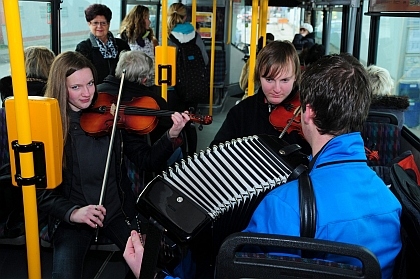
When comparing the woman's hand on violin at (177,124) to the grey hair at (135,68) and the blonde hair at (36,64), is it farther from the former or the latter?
the blonde hair at (36,64)

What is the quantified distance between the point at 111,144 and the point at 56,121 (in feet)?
2.73

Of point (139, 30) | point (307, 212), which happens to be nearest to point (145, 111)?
point (307, 212)

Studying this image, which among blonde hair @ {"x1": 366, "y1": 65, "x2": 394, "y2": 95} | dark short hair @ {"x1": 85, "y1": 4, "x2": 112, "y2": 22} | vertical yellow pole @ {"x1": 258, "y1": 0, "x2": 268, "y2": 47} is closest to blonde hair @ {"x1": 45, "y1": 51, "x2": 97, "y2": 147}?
dark short hair @ {"x1": 85, "y1": 4, "x2": 112, "y2": 22}

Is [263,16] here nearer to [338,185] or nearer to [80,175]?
[80,175]

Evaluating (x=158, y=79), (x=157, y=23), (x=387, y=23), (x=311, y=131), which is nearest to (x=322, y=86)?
(x=311, y=131)

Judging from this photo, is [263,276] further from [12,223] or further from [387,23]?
[387,23]

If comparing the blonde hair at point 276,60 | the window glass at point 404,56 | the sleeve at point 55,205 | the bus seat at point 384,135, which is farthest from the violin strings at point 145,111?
the window glass at point 404,56

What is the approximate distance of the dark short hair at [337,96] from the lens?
1.36m

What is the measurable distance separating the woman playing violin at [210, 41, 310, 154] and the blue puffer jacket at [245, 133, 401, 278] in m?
1.25

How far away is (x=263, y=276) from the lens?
110cm

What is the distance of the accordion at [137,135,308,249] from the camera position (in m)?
1.28

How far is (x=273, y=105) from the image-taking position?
2.64m

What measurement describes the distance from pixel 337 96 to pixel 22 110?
965mm

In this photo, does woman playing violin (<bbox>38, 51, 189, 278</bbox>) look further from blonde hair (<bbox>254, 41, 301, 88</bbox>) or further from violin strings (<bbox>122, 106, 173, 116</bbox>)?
blonde hair (<bbox>254, 41, 301, 88</bbox>)
